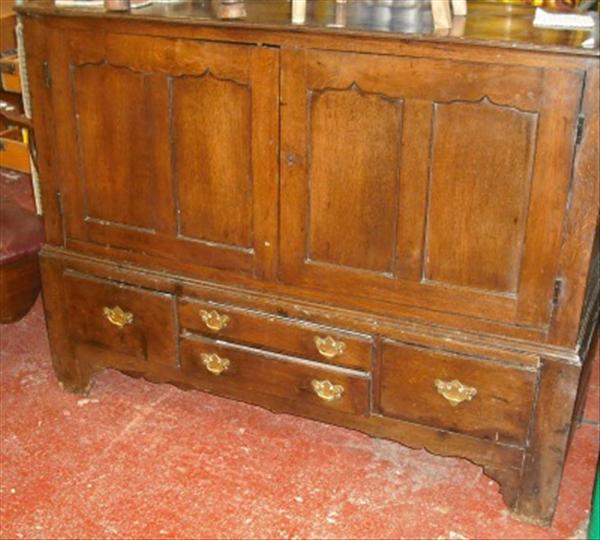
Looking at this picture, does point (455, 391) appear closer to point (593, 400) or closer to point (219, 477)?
point (219, 477)

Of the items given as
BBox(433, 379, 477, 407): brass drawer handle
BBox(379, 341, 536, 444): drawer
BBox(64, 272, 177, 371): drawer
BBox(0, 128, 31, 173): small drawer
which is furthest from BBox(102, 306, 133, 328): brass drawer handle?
BBox(0, 128, 31, 173): small drawer

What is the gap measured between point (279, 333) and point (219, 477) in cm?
41

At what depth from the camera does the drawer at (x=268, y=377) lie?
221 cm

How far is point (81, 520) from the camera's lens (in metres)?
2.13

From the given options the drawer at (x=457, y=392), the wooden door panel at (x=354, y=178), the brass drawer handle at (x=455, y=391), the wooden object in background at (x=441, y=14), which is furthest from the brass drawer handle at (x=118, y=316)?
the wooden object in background at (x=441, y=14)

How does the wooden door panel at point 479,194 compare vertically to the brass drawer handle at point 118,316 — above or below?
above

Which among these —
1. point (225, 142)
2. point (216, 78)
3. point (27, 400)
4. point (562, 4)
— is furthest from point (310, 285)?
point (562, 4)

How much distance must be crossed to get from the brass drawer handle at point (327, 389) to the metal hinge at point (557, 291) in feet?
1.92

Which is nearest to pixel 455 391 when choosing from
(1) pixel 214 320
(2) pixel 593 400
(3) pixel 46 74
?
(1) pixel 214 320

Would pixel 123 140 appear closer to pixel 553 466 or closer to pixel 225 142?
pixel 225 142

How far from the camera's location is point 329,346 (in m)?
2.19

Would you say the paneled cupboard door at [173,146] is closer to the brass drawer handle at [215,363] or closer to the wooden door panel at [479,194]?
the brass drawer handle at [215,363]

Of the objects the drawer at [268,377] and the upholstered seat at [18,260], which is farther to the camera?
the upholstered seat at [18,260]

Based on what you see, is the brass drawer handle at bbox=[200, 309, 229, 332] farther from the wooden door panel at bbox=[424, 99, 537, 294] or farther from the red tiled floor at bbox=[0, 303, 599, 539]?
the wooden door panel at bbox=[424, 99, 537, 294]
